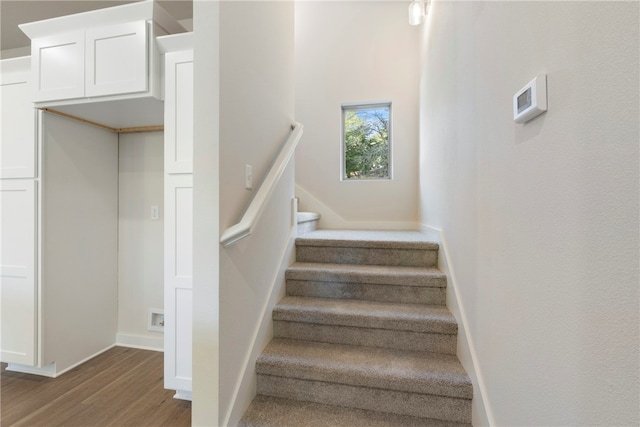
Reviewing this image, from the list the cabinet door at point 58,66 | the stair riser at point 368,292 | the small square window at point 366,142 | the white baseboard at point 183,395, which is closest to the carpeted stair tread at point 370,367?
the stair riser at point 368,292

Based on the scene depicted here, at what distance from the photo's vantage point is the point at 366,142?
3.59 metres

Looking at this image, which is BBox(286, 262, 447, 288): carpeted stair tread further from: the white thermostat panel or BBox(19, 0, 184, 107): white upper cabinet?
BBox(19, 0, 184, 107): white upper cabinet

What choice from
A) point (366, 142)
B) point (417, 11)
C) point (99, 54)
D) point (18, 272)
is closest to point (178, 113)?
point (99, 54)

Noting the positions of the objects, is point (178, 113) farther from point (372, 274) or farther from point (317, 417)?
point (317, 417)

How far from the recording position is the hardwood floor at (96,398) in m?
1.71

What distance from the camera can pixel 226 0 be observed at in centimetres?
131

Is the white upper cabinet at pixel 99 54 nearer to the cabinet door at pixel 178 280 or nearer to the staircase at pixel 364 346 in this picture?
the cabinet door at pixel 178 280

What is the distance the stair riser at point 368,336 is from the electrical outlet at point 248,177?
0.88 metres

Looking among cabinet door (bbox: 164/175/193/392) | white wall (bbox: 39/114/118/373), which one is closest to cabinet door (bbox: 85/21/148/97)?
white wall (bbox: 39/114/118/373)

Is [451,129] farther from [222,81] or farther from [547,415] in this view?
[547,415]

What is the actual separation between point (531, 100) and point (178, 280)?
1.89 metres

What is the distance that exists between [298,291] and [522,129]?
1616mm

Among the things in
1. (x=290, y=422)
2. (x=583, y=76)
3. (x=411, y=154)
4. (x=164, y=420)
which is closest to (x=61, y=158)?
(x=164, y=420)

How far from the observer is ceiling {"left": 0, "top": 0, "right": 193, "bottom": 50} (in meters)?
2.57
